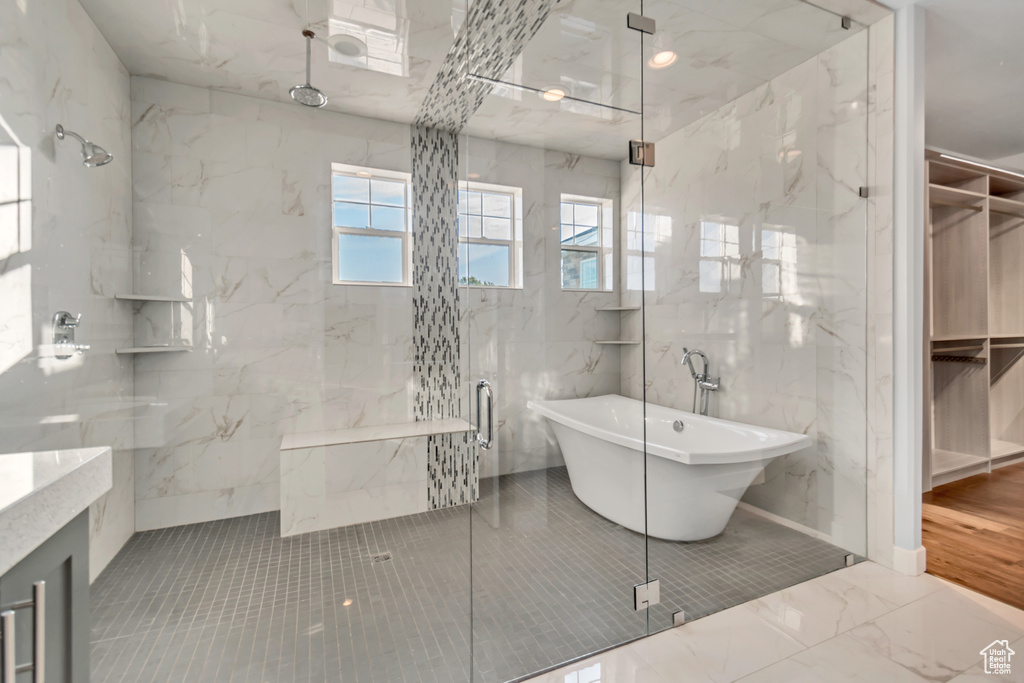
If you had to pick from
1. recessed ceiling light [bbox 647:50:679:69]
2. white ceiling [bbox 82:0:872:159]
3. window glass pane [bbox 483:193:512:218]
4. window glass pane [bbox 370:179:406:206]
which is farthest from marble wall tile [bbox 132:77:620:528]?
recessed ceiling light [bbox 647:50:679:69]

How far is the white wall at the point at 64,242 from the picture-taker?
5.43 feet

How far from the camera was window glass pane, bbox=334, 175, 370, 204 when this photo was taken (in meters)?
3.29

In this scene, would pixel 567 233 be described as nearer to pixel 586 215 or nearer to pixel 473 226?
pixel 586 215

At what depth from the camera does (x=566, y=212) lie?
1.75m

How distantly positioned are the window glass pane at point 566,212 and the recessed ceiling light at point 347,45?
174cm

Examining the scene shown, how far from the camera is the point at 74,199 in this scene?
6.77 ft

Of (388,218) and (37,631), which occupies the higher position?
(388,218)

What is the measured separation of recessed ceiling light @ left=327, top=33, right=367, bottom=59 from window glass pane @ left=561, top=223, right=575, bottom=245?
180cm

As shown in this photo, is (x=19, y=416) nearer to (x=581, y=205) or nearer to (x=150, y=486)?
(x=150, y=486)

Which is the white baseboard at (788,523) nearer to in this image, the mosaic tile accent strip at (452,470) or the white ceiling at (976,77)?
the mosaic tile accent strip at (452,470)

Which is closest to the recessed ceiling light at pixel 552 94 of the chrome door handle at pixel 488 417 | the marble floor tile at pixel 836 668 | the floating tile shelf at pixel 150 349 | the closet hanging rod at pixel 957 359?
the chrome door handle at pixel 488 417

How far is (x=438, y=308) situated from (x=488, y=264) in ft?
4.99

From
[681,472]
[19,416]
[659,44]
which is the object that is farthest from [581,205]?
[19,416]

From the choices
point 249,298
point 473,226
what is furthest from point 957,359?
point 249,298
